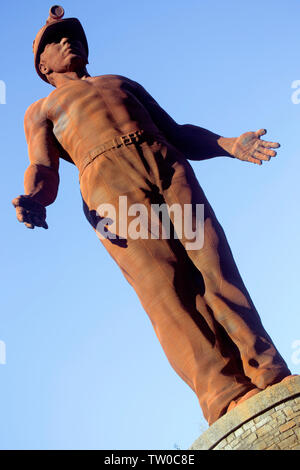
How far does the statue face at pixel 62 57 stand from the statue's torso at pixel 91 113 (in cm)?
50

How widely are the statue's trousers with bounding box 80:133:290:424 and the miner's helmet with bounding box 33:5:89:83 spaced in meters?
2.36

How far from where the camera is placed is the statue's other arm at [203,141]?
8.68 m

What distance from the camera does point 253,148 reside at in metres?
8.71

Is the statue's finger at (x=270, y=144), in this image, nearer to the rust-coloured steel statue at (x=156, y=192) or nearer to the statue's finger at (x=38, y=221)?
the rust-coloured steel statue at (x=156, y=192)

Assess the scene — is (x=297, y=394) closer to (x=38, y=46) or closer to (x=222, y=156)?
(x=222, y=156)

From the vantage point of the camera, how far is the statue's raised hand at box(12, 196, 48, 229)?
7561mm

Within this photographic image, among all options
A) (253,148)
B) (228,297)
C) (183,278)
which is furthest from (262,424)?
(253,148)

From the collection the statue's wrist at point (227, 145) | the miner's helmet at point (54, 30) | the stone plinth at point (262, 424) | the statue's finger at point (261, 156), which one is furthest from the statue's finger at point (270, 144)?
the stone plinth at point (262, 424)

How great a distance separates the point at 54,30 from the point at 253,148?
3320mm

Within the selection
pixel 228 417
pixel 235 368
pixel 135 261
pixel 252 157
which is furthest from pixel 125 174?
pixel 228 417

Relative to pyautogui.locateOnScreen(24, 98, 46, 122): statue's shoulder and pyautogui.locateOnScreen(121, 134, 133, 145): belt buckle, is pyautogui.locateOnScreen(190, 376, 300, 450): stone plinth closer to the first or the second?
pyautogui.locateOnScreen(121, 134, 133, 145): belt buckle

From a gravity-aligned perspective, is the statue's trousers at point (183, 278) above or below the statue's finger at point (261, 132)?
below

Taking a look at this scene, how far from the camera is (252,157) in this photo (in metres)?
8.68
